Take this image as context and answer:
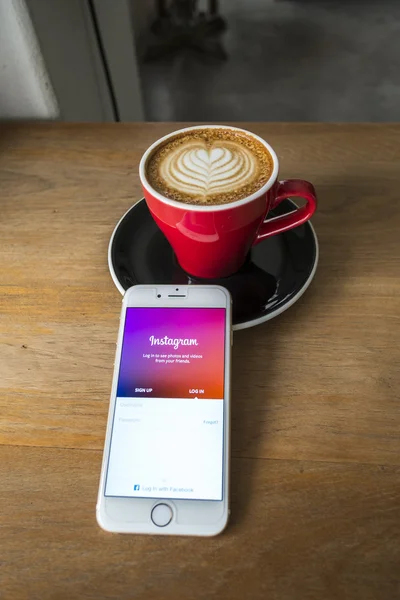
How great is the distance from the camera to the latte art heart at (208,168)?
1.38 ft

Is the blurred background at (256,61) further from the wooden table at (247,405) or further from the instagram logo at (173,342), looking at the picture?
the instagram logo at (173,342)

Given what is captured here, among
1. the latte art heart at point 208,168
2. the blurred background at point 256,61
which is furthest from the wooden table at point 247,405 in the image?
the blurred background at point 256,61

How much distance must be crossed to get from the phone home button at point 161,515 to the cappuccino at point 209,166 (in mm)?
222

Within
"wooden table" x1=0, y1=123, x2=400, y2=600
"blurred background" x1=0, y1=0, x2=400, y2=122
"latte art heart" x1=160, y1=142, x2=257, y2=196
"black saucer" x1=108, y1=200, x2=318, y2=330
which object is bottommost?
"blurred background" x1=0, y1=0, x2=400, y2=122

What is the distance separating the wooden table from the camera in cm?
34

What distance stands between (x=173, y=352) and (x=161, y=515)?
12 centimetres

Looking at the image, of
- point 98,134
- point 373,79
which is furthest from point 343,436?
point 373,79

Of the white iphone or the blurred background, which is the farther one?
the blurred background

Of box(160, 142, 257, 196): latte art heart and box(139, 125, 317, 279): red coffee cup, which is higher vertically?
box(160, 142, 257, 196): latte art heart

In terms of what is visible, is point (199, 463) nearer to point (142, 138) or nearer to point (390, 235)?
point (390, 235)

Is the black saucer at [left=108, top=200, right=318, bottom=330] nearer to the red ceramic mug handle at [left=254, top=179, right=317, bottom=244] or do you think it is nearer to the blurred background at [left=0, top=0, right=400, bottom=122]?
the red ceramic mug handle at [left=254, top=179, right=317, bottom=244]

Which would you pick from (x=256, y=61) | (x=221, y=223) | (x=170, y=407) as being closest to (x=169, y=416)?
(x=170, y=407)

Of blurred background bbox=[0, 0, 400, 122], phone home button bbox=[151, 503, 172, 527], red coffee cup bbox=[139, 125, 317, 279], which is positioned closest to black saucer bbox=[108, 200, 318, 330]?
red coffee cup bbox=[139, 125, 317, 279]

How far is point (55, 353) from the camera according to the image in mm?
443
